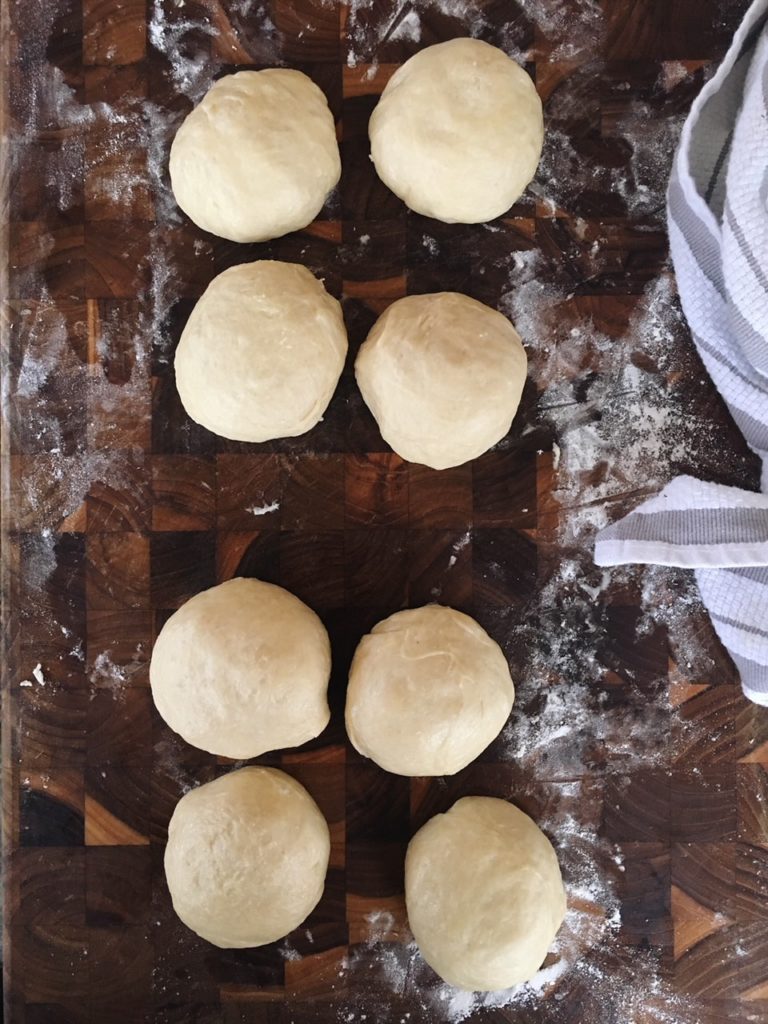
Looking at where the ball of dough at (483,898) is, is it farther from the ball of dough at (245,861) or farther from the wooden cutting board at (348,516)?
the ball of dough at (245,861)

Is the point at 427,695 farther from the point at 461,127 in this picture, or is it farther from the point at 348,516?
the point at 461,127

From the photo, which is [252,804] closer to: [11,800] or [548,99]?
[11,800]

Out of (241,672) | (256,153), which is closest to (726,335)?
(256,153)

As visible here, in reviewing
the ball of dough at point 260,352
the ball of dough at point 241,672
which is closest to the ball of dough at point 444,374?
the ball of dough at point 260,352

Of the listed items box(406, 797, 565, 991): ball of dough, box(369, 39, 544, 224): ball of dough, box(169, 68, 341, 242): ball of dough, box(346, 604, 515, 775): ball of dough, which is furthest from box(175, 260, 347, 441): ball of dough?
box(406, 797, 565, 991): ball of dough

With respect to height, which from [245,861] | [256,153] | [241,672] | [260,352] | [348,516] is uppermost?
[256,153]

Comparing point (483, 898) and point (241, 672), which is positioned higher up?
point (241, 672)

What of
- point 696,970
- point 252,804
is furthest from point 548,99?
point 696,970

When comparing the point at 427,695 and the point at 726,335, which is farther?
the point at 726,335
